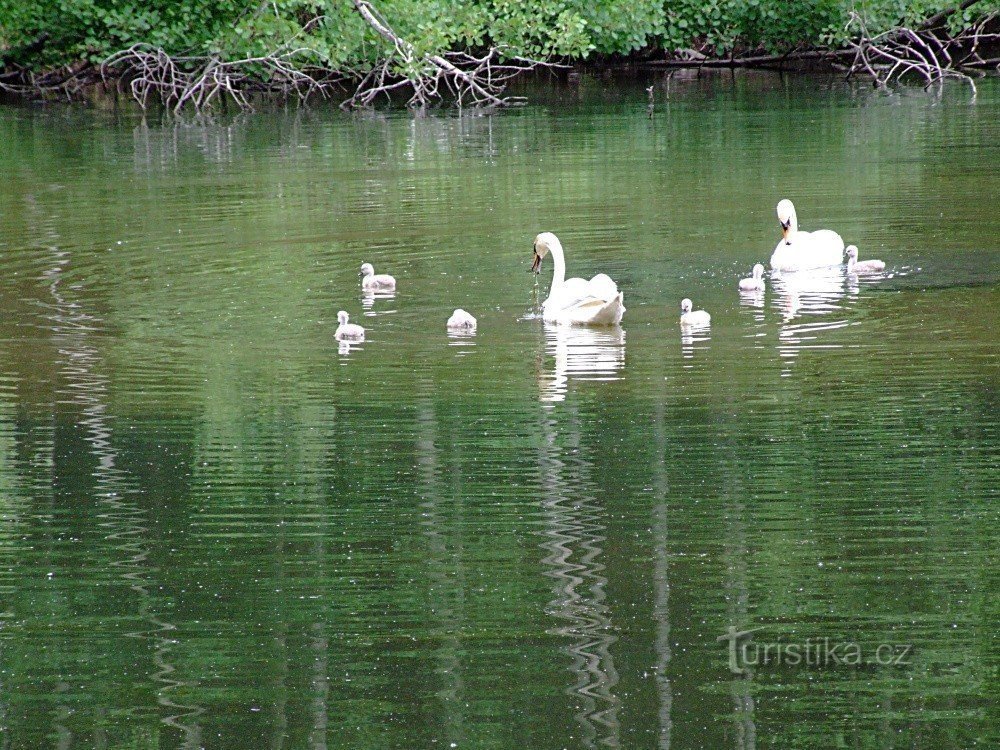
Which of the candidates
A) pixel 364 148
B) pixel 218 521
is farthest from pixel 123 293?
pixel 364 148

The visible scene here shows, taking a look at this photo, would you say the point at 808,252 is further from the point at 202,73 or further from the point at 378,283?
the point at 202,73

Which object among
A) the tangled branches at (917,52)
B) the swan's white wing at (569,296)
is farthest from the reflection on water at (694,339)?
the tangled branches at (917,52)

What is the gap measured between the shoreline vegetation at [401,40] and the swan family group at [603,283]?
22.6 m

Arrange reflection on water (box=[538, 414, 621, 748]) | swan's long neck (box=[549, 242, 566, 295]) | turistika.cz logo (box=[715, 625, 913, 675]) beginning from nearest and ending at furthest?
reflection on water (box=[538, 414, 621, 748]), turistika.cz logo (box=[715, 625, 913, 675]), swan's long neck (box=[549, 242, 566, 295])

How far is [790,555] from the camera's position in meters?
7.54

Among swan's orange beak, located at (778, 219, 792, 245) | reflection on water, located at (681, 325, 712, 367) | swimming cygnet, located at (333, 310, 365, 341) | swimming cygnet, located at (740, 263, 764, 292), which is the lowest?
reflection on water, located at (681, 325, 712, 367)

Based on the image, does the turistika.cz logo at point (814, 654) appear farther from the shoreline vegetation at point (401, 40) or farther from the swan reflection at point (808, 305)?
the shoreline vegetation at point (401, 40)

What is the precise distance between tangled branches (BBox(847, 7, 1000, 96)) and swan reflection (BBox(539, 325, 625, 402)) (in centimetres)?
2890

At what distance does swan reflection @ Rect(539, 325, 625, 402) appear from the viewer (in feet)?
37.1

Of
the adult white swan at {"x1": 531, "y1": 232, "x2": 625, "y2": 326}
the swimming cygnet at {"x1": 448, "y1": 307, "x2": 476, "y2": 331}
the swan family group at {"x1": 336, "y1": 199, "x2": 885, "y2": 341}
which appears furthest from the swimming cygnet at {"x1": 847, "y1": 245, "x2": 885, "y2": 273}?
the swimming cygnet at {"x1": 448, "y1": 307, "x2": 476, "y2": 331}

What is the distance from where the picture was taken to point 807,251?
15680mm

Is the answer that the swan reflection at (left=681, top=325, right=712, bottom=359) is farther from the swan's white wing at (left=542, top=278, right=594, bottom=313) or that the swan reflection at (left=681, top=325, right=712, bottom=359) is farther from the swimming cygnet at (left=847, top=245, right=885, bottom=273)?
the swimming cygnet at (left=847, top=245, right=885, bottom=273)

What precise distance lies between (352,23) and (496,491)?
3247cm

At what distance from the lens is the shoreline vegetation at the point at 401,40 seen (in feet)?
130
